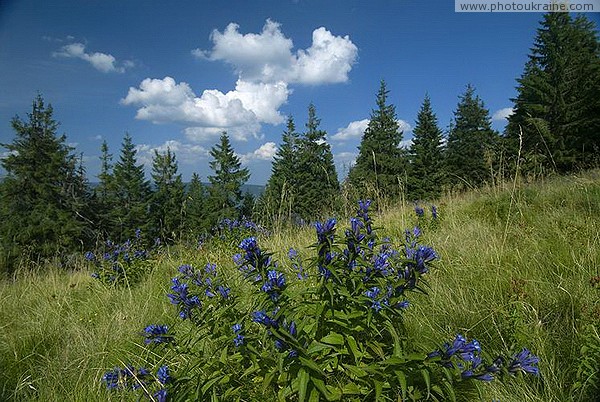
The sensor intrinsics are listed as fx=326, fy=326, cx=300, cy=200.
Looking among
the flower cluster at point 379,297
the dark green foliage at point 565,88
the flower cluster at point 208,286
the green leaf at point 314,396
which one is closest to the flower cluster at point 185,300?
the flower cluster at point 208,286


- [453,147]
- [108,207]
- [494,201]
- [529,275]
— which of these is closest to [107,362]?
[529,275]

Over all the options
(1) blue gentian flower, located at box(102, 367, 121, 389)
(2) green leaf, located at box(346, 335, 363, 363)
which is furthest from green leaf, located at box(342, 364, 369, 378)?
(1) blue gentian flower, located at box(102, 367, 121, 389)

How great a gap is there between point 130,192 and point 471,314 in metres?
35.3

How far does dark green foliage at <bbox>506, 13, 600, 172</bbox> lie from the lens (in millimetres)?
19703

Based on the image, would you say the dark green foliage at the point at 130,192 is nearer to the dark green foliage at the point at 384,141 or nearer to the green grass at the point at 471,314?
the dark green foliage at the point at 384,141

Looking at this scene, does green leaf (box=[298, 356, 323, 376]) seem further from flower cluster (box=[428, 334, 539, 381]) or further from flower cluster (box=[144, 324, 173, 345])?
flower cluster (box=[144, 324, 173, 345])

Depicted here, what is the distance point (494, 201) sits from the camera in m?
4.63

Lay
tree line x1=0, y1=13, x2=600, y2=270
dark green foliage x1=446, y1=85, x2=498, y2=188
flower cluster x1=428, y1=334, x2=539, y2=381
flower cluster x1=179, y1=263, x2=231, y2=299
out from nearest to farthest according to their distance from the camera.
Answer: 1. flower cluster x1=428, y1=334, x2=539, y2=381
2. flower cluster x1=179, y1=263, x2=231, y2=299
3. tree line x1=0, y1=13, x2=600, y2=270
4. dark green foliage x1=446, y1=85, x2=498, y2=188

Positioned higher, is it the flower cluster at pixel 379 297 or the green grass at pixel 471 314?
the flower cluster at pixel 379 297

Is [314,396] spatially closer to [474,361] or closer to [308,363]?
[308,363]

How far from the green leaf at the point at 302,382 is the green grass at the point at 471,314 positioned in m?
0.81

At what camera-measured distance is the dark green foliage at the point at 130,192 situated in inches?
1195

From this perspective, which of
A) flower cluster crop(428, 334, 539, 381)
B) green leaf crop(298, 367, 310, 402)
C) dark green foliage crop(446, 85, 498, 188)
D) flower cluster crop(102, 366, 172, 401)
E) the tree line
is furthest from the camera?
dark green foliage crop(446, 85, 498, 188)

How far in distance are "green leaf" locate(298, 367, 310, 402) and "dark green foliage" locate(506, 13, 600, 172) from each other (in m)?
22.2
